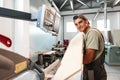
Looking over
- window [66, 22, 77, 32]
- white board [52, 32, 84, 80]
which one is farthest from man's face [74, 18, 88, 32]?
window [66, 22, 77, 32]

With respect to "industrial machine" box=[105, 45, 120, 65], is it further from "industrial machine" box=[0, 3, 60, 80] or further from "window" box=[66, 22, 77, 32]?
"industrial machine" box=[0, 3, 60, 80]

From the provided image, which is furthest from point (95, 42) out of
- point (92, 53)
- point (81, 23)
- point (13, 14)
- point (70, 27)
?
point (70, 27)

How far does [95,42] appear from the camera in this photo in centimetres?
183

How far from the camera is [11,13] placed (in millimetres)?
964

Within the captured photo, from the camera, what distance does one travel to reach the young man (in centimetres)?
181

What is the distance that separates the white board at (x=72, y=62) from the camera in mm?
1281

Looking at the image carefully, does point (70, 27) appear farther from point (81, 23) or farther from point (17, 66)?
point (17, 66)

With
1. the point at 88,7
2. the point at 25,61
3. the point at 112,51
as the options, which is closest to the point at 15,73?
the point at 25,61

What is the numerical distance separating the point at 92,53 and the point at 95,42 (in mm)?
132

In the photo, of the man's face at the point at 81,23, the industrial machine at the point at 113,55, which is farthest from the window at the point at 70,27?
the man's face at the point at 81,23

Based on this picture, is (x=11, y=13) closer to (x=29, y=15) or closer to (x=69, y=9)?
(x=29, y=15)

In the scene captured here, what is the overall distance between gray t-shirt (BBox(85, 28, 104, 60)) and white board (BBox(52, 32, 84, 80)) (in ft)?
1.04

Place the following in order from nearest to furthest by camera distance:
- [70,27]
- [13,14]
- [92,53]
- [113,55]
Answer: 1. [13,14]
2. [92,53]
3. [113,55]
4. [70,27]

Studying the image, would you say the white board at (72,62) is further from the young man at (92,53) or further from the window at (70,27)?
the window at (70,27)
